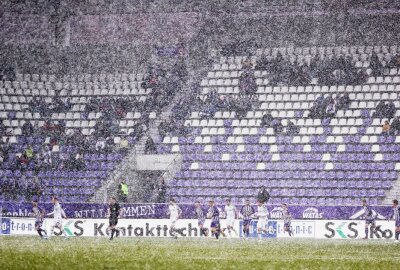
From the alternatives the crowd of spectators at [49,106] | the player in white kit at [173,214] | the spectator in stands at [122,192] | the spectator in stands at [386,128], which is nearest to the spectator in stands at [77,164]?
the spectator in stands at [122,192]

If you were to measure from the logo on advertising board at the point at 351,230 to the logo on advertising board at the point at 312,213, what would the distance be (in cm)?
48

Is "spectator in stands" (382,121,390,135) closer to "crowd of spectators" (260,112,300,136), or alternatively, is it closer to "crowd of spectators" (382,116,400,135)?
"crowd of spectators" (382,116,400,135)

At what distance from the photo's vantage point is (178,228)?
33.9 m

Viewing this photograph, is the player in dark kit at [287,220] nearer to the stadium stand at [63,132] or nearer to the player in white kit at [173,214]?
the player in white kit at [173,214]

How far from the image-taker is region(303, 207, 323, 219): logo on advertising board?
32625 millimetres

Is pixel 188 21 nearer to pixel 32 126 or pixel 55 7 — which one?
pixel 55 7

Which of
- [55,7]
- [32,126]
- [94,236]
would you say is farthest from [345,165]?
[55,7]

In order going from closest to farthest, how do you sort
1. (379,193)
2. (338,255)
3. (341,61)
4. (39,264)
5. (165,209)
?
(39,264)
(338,255)
(165,209)
(379,193)
(341,61)

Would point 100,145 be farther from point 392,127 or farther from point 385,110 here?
point 392,127

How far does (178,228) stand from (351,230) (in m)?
7.47

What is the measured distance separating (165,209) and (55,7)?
18.9 metres

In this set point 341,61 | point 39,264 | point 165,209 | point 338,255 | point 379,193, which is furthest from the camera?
point 341,61

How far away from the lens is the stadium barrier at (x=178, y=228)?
32469 mm

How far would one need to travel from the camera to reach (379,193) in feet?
120
